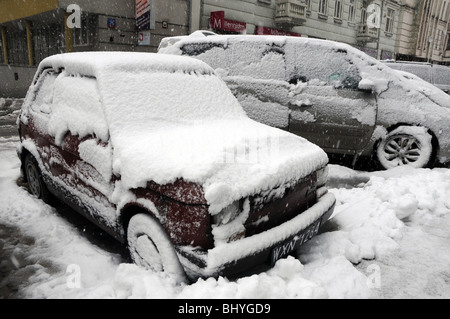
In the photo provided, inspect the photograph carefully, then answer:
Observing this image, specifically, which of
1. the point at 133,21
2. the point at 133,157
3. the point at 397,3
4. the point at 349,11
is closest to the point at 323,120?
the point at 133,157

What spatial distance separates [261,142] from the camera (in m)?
2.75

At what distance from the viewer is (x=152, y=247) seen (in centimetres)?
235

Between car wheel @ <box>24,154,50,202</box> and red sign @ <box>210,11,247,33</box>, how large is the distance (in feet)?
41.2

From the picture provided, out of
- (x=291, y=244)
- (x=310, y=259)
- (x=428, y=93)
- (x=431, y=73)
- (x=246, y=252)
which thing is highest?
(x=431, y=73)

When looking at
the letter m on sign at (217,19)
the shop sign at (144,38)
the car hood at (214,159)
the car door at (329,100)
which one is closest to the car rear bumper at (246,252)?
the car hood at (214,159)

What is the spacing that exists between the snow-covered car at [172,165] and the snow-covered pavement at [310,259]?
21cm

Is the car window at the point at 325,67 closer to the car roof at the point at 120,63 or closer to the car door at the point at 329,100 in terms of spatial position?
the car door at the point at 329,100

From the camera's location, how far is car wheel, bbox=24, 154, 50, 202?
12.5 feet

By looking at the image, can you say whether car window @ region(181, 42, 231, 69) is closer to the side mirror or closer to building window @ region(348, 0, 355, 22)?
the side mirror

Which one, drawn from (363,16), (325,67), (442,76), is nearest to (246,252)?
(325,67)

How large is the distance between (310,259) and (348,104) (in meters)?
3.09

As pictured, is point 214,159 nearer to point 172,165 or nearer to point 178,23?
point 172,165

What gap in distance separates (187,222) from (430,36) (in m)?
35.6
